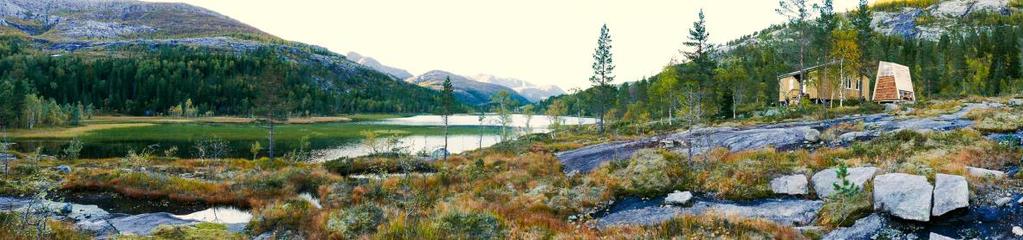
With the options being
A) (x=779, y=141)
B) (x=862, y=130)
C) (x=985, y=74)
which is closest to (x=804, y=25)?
(x=862, y=130)

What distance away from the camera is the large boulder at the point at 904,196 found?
1116cm

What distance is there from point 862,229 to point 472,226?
971 centimetres

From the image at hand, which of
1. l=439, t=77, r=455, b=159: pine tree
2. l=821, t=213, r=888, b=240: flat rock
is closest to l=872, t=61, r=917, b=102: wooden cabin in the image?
l=439, t=77, r=455, b=159: pine tree

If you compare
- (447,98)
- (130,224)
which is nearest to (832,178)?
(130,224)

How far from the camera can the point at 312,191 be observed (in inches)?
1309

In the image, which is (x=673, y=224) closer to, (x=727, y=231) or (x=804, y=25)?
(x=727, y=231)

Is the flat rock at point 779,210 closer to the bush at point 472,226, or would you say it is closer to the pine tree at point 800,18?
the bush at point 472,226

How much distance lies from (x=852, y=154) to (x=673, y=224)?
486 inches

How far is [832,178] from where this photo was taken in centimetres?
1611

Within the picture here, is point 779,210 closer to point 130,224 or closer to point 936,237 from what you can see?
point 936,237

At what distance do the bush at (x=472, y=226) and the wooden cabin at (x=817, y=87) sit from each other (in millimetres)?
54124

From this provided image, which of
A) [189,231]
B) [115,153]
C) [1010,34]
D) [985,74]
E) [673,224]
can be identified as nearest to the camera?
[673,224]

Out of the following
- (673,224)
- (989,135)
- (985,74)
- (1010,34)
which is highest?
(1010,34)

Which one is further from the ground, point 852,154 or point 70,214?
point 852,154
